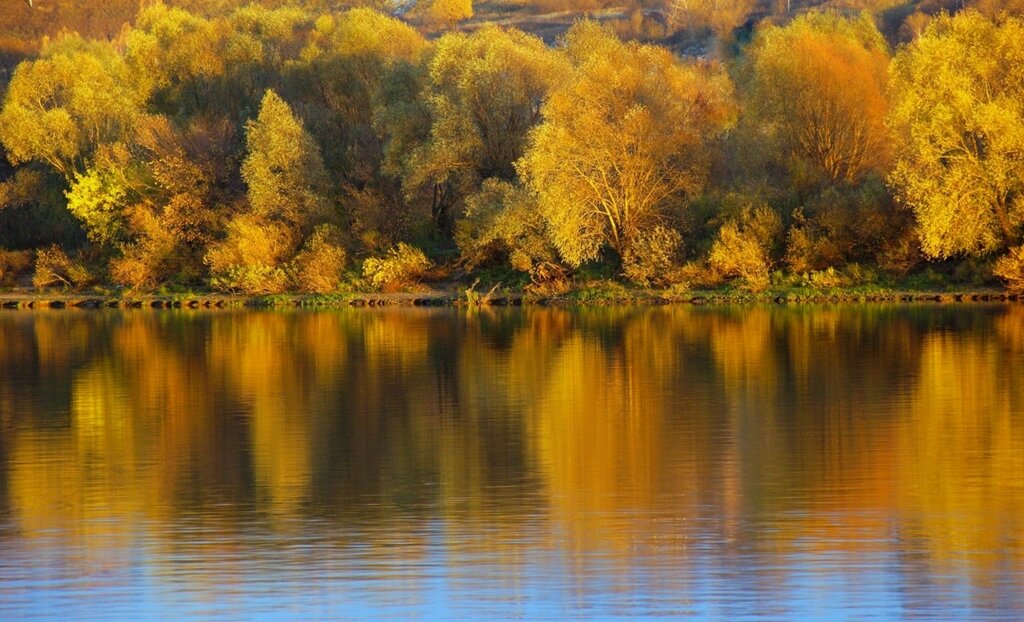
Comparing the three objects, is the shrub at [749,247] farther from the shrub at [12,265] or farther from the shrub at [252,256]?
the shrub at [12,265]

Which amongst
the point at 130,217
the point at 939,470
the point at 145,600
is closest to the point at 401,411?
the point at 939,470

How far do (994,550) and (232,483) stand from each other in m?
8.95

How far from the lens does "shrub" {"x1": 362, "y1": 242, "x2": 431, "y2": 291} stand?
5497 centimetres

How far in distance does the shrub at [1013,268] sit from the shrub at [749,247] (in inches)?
282

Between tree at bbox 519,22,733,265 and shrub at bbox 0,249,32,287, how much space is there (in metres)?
22.2

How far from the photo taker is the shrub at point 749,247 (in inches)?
1967

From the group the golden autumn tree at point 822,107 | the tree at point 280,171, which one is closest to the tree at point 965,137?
the golden autumn tree at point 822,107

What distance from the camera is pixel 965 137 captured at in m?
47.0

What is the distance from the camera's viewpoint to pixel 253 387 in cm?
2948

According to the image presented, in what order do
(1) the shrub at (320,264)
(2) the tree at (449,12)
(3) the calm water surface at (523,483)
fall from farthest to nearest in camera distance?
(2) the tree at (449,12)
(1) the shrub at (320,264)
(3) the calm water surface at (523,483)

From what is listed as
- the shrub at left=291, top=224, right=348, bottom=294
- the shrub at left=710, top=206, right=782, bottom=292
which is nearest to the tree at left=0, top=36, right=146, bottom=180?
the shrub at left=291, top=224, right=348, bottom=294

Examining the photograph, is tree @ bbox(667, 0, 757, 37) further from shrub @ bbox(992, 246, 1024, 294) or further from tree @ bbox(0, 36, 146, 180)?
shrub @ bbox(992, 246, 1024, 294)

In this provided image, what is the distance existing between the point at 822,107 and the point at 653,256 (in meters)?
8.14

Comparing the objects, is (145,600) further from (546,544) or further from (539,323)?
(539,323)
